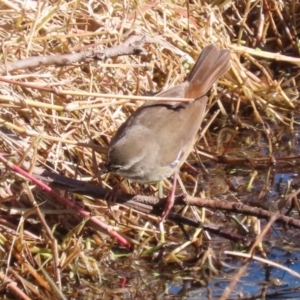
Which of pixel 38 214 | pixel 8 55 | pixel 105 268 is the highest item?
pixel 8 55

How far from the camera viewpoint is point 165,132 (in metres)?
4.83

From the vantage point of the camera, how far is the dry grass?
437 cm

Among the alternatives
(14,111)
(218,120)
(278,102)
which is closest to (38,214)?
(14,111)

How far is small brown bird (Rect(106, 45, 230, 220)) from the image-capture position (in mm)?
4411

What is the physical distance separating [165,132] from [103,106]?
471 mm

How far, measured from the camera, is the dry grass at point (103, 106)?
437 centimetres

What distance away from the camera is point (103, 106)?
178 inches

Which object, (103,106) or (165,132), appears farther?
Answer: (165,132)

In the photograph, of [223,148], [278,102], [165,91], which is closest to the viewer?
[165,91]

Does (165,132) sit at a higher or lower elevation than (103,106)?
lower

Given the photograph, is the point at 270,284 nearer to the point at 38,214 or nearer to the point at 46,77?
the point at 38,214

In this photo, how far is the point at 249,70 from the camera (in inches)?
254

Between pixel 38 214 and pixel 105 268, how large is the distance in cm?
46

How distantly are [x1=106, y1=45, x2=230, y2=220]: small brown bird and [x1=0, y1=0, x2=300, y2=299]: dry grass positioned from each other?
19 cm
